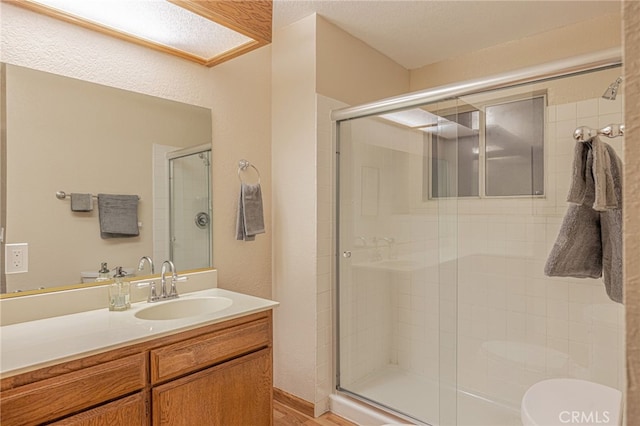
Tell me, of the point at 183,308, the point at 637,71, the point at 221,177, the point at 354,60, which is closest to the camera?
the point at 637,71

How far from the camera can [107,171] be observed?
5.73ft

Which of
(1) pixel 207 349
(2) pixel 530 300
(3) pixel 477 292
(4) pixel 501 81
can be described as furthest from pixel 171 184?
(2) pixel 530 300

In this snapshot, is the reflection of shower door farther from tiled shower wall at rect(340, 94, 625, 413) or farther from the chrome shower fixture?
the chrome shower fixture

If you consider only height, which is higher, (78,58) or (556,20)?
(556,20)

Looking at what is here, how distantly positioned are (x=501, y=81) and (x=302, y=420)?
7.08 feet

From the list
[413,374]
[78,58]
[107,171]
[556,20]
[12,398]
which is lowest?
[413,374]

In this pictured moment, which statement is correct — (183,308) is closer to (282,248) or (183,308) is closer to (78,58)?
(282,248)

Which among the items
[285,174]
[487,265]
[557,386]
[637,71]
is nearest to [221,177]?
[285,174]

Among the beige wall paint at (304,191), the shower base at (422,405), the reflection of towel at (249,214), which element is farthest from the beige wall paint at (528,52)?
the shower base at (422,405)

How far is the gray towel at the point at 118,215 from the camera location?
1.73m

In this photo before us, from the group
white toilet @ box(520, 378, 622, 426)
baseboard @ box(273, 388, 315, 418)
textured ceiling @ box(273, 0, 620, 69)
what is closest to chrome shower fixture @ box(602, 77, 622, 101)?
textured ceiling @ box(273, 0, 620, 69)

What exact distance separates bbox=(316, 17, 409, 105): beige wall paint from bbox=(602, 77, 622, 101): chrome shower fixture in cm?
139

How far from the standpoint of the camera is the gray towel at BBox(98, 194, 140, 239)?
1.73m

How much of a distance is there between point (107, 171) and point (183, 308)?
75 centimetres
